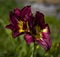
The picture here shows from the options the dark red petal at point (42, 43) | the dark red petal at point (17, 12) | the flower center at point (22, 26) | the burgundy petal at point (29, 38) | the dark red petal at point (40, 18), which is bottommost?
the dark red petal at point (42, 43)

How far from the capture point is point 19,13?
185 centimetres

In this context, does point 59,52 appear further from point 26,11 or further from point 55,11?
point 55,11

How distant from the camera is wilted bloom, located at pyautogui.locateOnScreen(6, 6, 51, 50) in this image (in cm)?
176

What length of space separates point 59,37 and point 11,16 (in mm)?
960

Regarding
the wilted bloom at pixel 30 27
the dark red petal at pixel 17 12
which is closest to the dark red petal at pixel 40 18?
the wilted bloom at pixel 30 27

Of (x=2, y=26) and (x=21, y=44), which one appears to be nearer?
(x=21, y=44)

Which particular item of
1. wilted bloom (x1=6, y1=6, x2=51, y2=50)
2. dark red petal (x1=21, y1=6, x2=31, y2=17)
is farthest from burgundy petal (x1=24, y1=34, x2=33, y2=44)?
dark red petal (x1=21, y1=6, x2=31, y2=17)

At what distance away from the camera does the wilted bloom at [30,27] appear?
1759 mm

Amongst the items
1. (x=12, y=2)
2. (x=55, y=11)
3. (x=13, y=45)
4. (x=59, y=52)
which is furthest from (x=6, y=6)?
(x=59, y=52)

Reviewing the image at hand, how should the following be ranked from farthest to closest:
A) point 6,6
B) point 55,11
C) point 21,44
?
point 55,11, point 6,6, point 21,44

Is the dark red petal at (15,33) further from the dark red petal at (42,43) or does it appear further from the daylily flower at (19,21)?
the dark red petal at (42,43)

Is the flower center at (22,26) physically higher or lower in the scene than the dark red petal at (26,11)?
lower

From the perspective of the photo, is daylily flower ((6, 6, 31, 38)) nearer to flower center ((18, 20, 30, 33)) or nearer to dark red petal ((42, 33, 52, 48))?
flower center ((18, 20, 30, 33))

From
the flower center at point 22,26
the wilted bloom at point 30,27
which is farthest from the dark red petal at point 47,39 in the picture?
the flower center at point 22,26
